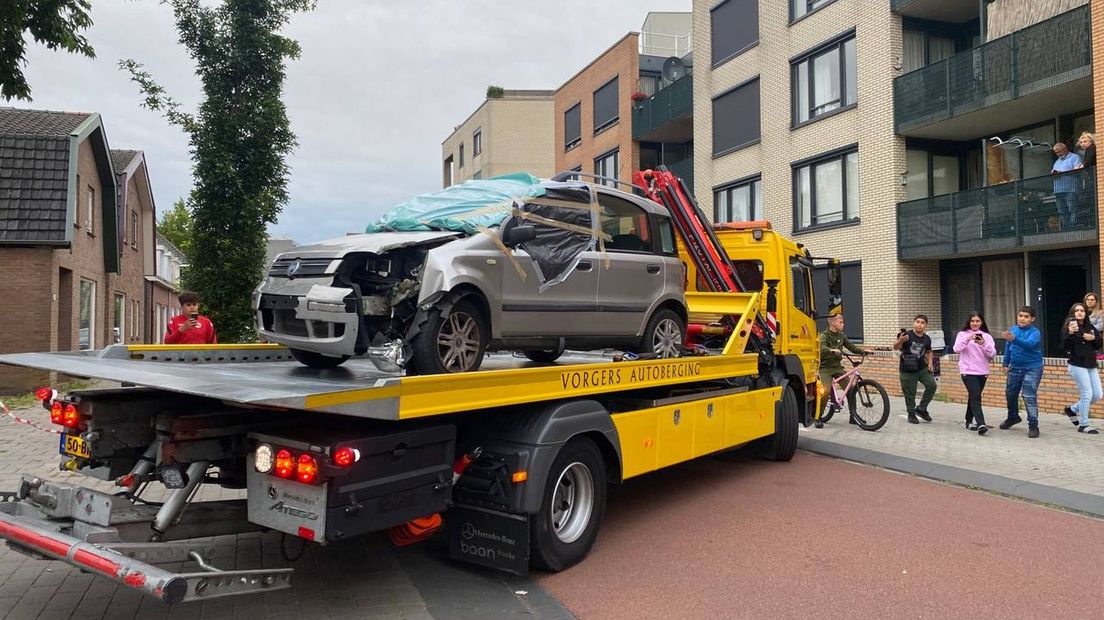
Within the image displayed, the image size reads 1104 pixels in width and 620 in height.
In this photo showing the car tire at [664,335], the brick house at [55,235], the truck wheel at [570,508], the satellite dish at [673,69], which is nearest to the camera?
the truck wheel at [570,508]

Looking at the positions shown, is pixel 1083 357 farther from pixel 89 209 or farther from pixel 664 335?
pixel 89 209

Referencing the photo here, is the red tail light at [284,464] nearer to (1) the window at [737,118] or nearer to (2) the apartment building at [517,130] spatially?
(1) the window at [737,118]

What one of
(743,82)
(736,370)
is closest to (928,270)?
(743,82)

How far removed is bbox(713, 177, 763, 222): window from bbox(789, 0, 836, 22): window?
4136 mm

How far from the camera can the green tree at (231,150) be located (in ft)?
39.7

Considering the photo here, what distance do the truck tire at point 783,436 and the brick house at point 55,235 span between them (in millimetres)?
13643

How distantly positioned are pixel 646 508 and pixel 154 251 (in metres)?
28.7

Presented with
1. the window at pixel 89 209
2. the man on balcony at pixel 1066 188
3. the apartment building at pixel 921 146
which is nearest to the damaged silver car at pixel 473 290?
the man on balcony at pixel 1066 188

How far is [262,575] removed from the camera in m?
3.79

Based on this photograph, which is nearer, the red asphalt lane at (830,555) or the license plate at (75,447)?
the license plate at (75,447)

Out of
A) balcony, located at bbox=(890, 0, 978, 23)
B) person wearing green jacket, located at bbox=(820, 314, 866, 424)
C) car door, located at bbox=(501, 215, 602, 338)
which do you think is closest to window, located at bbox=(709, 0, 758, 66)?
balcony, located at bbox=(890, 0, 978, 23)

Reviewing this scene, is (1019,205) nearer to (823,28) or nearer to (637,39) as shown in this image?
(823,28)

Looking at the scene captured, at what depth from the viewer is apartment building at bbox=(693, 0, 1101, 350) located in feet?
45.8

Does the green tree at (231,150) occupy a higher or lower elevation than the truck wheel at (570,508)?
higher
